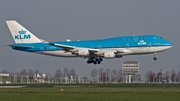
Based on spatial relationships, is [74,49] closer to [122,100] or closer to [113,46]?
[113,46]

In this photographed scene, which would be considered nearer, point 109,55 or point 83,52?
point 109,55

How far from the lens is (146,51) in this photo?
88.1 meters

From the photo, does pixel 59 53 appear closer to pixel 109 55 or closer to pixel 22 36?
pixel 22 36

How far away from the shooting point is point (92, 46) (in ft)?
306

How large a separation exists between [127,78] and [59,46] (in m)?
77.3

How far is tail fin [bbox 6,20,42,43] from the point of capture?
3912 inches

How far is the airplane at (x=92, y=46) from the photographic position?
8806 centimetres


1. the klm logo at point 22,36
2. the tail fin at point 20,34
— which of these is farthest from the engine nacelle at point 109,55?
the klm logo at point 22,36

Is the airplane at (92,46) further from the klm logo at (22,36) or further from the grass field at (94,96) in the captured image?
the grass field at (94,96)

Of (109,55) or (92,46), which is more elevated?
(92,46)

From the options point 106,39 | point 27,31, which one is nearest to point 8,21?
point 27,31

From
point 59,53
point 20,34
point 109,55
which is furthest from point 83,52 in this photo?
point 20,34

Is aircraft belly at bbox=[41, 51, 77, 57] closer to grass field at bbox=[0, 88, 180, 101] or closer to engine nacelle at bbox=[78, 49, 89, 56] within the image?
engine nacelle at bbox=[78, 49, 89, 56]

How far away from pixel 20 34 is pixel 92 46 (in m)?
17.4
